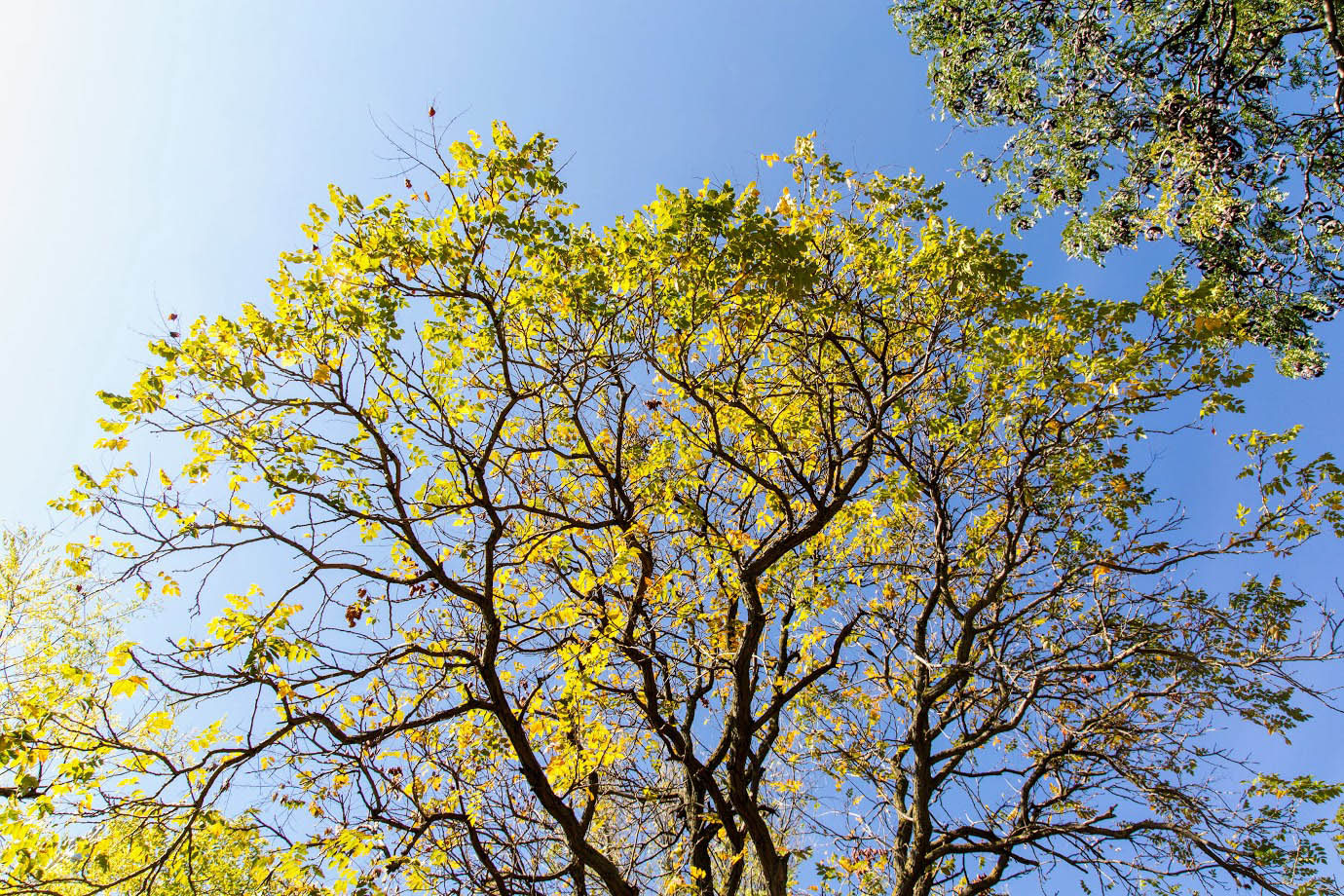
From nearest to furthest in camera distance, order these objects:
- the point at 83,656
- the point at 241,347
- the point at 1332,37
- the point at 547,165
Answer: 1. the point at 1332,37
2. the point at 241,347
3. the point at 547,165
4. the point at 83,656

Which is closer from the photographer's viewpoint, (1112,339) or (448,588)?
(448,588)

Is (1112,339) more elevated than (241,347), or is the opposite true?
(1112,339)

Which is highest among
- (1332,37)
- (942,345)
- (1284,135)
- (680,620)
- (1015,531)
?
(1284,135)

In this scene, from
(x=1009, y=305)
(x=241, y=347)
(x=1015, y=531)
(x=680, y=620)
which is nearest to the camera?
(x=241, y=347)

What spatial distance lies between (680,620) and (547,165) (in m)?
4.54

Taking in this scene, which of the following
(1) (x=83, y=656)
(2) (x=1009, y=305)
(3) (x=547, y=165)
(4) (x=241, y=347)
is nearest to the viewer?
(4) (x=241, y=347)

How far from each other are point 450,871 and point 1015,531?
22.4 ft

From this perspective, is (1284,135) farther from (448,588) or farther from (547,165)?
(448,588)

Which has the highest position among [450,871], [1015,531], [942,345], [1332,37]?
[942,345]

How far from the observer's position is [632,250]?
6.46m

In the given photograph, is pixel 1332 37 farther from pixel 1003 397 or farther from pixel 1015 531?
pixel 1015 531

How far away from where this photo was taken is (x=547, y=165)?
6.14 meters

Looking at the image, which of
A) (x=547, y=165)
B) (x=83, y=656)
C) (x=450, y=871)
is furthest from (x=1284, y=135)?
(x=83, y=656)

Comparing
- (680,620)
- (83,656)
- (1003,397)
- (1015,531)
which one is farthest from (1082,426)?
(83,656)
